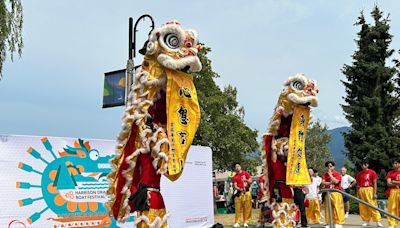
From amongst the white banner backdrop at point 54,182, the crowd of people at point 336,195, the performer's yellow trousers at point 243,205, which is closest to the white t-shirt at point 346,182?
the crowd of people at point 336,195

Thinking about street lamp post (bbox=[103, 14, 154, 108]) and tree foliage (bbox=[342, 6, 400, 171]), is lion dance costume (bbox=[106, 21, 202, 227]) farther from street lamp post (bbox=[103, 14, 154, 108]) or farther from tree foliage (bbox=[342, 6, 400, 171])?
tree foliage (bbox=[342, 6, 400, 171])

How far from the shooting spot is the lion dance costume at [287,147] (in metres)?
6.98

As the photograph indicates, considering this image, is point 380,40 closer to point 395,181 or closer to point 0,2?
point 395,181

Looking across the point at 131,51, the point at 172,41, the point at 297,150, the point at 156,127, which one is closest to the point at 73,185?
the point at 131,51

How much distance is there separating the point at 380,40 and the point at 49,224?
64.4 feet

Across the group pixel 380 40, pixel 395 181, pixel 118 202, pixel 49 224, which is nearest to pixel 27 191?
pixel 49 224

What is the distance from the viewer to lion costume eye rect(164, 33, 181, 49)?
478 centimetres

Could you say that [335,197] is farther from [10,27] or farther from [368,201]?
[10,27]

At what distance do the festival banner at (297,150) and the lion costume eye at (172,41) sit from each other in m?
2.88

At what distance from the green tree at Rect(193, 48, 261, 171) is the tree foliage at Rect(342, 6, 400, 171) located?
16.8ft

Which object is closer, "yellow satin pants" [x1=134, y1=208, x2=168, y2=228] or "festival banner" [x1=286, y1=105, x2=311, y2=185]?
"yellow satin pants" [x1=134, y1=208, x2=168, y2=228]

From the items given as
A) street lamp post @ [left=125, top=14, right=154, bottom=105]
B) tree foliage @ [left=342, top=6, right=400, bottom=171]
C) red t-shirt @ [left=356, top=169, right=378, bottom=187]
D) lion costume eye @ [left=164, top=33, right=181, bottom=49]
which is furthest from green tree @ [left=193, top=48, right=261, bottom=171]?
lion costume eye @ [left=164, top=33, right=181, bottom=49]

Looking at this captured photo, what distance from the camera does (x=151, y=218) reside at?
4.39 meters

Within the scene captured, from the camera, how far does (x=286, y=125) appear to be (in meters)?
7.30
